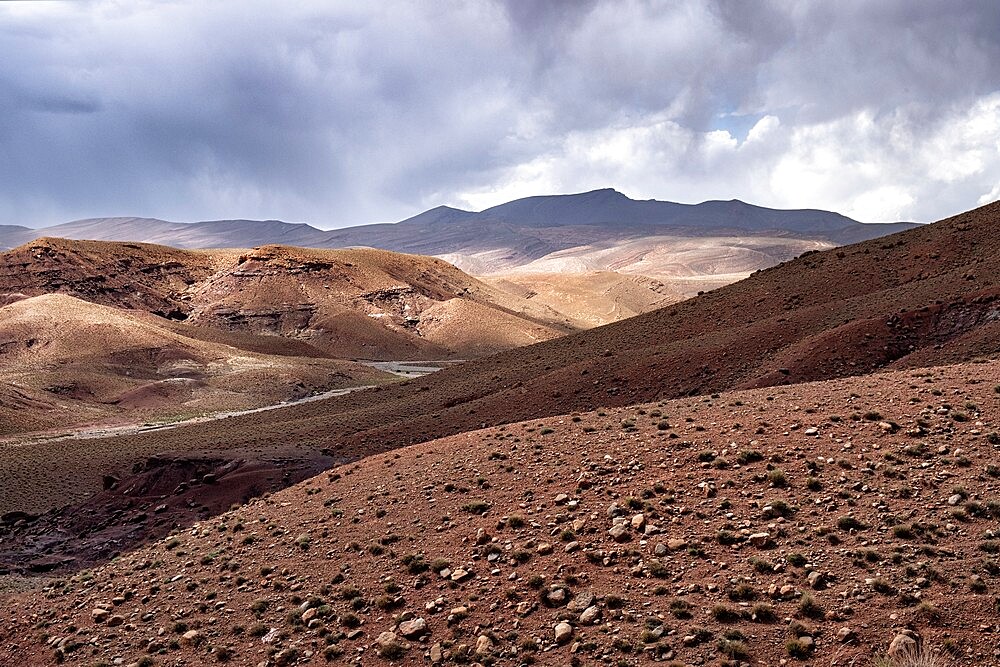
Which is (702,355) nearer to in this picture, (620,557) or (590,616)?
(620,557)

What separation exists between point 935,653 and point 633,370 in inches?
897

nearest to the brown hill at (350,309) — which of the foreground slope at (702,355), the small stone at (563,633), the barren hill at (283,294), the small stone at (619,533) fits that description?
the barren hill at (283,294)

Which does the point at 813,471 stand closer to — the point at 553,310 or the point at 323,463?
the point at 323,463

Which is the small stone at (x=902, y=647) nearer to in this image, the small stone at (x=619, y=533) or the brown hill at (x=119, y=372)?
the small stone at (x=619, y=533)

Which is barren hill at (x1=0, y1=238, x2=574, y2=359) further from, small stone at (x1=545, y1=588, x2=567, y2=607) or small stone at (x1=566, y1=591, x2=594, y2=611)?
small stone at (x1=566, y1=591, x2=594, y2=611)

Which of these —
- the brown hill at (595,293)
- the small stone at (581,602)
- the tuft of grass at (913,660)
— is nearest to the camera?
the tuft of grass at (913,660)

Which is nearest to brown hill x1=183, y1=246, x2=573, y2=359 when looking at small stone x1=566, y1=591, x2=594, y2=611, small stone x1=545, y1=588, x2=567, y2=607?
small stone x1=545, y1=588, x2=567, y2=607

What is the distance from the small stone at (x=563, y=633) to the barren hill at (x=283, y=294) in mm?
92476

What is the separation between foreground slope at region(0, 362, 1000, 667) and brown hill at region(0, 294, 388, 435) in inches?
1509

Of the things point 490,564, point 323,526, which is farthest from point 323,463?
point 490,564

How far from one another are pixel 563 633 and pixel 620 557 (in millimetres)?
1831

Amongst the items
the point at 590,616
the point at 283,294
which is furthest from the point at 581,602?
the point at 283,294

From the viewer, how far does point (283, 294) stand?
11100 centimetres

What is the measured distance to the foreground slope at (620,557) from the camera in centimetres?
826
